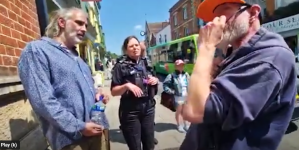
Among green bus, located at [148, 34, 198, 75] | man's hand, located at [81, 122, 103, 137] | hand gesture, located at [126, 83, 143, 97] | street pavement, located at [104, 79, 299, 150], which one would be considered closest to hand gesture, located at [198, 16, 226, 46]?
man's hand, located at [81, 122, 103, 137]

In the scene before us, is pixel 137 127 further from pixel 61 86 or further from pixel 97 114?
pixel 61 86

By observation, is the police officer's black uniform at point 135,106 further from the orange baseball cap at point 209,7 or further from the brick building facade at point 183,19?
the brick building facade at point 183,19

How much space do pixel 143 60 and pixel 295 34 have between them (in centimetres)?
1215

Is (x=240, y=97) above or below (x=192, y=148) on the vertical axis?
above

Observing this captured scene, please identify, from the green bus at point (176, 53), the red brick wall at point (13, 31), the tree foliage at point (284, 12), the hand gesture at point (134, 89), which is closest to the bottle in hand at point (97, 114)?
the red brick wall at point (13, 31)

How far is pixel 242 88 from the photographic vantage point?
3.77 ft

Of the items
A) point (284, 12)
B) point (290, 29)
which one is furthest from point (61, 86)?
point (284, 12)

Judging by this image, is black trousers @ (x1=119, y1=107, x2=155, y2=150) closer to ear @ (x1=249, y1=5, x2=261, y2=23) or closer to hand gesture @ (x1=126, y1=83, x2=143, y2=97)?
hand gesture @ (x1=126, y1=83, x2=143, y2=97)

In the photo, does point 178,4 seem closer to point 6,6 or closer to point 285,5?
point 285,5

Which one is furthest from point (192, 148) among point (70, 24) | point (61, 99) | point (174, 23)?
point (174, 23)

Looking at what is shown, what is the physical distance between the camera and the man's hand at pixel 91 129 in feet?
6.06

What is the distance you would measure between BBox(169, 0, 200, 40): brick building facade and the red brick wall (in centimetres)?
3035

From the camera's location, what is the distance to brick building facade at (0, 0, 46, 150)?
2.15m

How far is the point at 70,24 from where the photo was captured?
210cm
